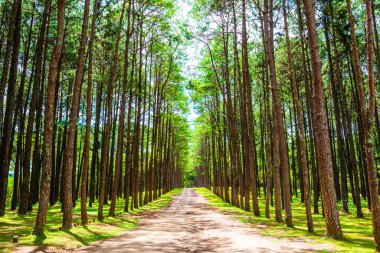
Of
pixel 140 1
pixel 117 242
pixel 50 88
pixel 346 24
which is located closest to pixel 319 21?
pixel 346 24

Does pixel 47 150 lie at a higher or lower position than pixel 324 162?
higher

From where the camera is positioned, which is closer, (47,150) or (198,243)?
(198,243)

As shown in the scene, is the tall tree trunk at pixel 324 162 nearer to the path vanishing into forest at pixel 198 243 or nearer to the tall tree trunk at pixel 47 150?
the path vanishing into forest at pixel 198 243

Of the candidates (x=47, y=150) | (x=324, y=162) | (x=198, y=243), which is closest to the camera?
(x=198, y=243)

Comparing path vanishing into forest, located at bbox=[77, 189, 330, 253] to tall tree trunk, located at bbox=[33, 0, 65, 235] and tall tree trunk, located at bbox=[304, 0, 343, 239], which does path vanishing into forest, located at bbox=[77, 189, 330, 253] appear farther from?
tall tree trunk, located at bbox=[33, 0, 65, 235]

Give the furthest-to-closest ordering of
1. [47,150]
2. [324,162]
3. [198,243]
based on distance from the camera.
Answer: [47,150] < [324,162] < [198,243]

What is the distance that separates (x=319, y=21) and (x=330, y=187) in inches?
618

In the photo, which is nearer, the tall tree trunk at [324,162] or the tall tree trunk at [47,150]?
the tall tree trunk at [324,162]

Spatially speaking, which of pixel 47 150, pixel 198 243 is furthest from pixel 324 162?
pixel 47 150

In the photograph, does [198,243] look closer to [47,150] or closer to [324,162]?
[324,162]

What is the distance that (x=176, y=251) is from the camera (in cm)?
870

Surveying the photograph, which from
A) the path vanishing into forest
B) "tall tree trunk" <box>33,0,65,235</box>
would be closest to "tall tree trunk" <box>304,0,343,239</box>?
the path vanishing into forest

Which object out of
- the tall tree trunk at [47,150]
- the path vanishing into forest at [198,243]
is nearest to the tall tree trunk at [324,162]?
the path vanishing into forest at [198,243]

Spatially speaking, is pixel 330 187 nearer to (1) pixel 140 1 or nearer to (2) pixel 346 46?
(2) pixel 346 46
